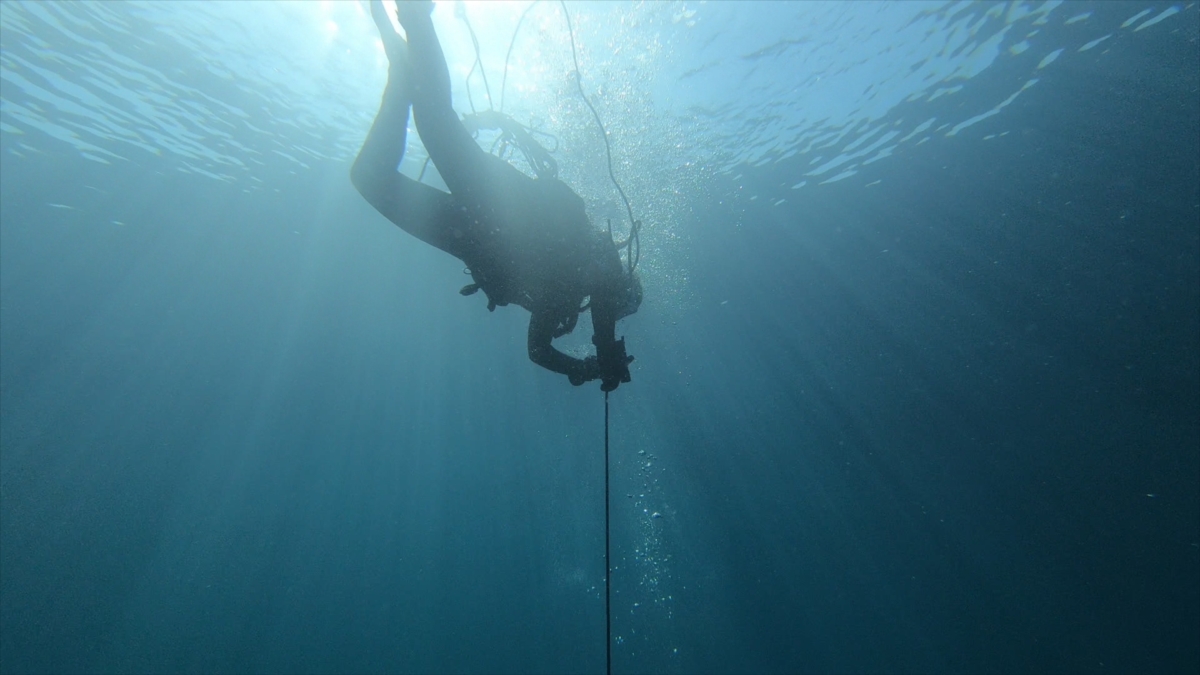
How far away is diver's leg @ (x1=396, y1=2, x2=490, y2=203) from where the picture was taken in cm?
236

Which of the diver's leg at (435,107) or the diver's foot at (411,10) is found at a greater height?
the diver's foot at (411,10)

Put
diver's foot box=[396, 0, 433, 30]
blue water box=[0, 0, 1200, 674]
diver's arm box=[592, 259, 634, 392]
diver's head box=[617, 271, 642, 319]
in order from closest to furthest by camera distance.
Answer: diver's foot box=[396, 0, 433, 30] < diver's arm box=[592, 259, 634, 392] < diver's head box=[617, 271, 642, 319] < blue water box=[0, 0, 1200, 674]

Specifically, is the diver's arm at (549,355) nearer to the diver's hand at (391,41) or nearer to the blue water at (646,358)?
the diver's hand at (391,41)

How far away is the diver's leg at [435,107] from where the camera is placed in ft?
7.75

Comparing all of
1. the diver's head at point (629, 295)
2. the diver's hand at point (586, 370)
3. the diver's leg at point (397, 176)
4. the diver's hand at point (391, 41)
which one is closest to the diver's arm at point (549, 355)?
the diver's hand at point (586, 370)

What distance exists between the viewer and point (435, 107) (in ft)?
8.21

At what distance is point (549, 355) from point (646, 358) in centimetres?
2449

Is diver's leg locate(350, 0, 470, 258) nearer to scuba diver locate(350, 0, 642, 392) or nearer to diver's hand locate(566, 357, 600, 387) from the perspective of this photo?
scuba diver locate(350, 0, 642, 392)

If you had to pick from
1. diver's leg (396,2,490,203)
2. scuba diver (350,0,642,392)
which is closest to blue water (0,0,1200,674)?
scuba diver (350,0,642,392)

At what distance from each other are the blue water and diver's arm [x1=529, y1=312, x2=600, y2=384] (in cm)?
497

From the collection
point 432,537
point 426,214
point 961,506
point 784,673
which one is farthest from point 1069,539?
point 432,537

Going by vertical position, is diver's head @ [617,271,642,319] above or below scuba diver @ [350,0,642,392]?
below

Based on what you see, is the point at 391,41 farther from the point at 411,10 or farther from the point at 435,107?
the point at 435,107

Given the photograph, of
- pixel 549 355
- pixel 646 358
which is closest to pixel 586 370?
pixel 549 355
